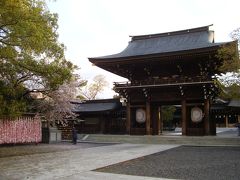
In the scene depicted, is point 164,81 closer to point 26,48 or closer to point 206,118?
point 206,118

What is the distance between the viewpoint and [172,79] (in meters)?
30.2

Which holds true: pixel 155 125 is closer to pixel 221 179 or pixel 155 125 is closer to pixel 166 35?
pixel 166 35

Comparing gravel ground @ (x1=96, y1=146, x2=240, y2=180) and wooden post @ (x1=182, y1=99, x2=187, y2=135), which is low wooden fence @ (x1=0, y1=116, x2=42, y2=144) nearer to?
gravel ground @ (x1=96, y1=146, x2=240, y2=180)

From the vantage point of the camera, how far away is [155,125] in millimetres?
32938

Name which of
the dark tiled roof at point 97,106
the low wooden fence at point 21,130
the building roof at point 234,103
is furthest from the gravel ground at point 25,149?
the building roof at point 234,103

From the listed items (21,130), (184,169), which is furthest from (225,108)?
(184,169)

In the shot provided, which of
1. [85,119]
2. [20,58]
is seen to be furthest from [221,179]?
[85,119]

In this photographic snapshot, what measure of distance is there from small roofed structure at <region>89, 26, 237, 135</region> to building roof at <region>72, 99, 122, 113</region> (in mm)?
3877

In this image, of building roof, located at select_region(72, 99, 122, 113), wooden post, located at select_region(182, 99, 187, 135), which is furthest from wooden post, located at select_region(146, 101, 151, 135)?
building roof, located at select_region(72, 99, 122, 113)

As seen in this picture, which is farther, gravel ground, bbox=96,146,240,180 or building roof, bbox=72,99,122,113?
building roof, bbox=72,99,122,113

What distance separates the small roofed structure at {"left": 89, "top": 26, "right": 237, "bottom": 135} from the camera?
29.2m

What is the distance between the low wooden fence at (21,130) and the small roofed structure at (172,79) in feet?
30.7

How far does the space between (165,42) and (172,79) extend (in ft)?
22.7

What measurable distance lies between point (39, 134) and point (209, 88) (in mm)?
15463
